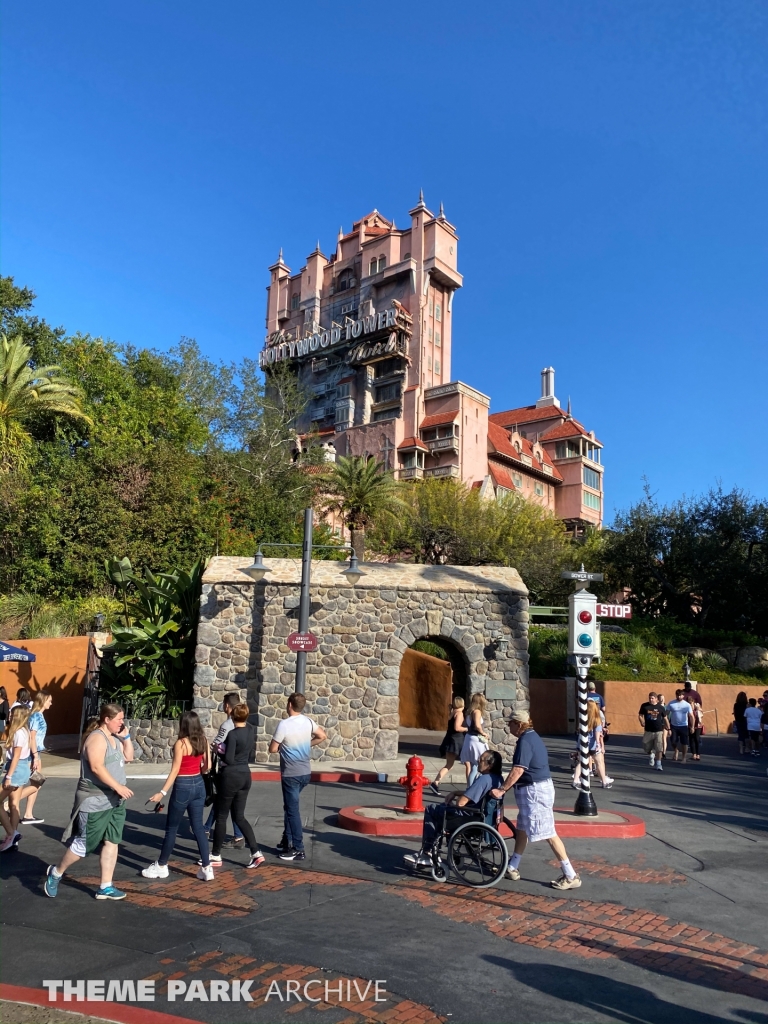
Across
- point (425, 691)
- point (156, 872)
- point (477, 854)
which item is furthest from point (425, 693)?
point (156, 872)

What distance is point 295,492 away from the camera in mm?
35969

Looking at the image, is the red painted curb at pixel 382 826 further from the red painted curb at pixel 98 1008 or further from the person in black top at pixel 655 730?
the person in black top at pixel 655 730

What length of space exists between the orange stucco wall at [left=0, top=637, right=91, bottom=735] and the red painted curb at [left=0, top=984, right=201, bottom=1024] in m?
15.5

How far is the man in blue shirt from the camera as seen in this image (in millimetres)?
7375

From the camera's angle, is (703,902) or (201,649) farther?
(201,649)

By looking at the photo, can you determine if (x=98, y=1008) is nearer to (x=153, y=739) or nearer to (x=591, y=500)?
(x=153, y=739)

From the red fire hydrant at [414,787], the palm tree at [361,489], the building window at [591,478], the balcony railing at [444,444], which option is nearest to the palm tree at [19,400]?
the palm tree at [361,489]

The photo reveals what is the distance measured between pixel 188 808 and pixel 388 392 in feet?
168

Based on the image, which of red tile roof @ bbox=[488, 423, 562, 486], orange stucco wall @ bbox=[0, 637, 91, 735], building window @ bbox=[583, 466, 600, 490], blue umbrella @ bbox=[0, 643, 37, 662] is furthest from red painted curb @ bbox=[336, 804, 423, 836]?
building window @ bbox=[583, 466, 600, 490]

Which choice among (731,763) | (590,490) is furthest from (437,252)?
(731,763)

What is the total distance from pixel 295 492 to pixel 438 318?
26.8 metres

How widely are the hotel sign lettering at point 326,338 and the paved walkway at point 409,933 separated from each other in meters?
49.1

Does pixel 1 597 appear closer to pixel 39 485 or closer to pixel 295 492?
pixel 39 485

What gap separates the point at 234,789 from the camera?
7977mm
